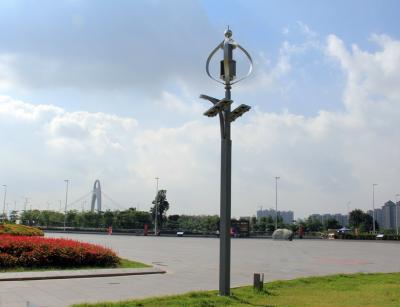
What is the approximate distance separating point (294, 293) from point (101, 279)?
5.06 metres

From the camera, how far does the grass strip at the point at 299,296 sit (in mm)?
9218

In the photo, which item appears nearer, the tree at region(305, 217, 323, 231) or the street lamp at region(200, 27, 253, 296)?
the street lamp at region(200, 27, 253, 296)

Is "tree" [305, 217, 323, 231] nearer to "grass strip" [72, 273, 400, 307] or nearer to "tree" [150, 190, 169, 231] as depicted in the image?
"tree" [150, 190, 169, 231]

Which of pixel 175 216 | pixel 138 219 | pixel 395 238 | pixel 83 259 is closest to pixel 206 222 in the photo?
pixel 175 216

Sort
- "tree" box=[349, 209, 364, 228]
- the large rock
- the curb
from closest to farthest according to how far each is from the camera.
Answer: the curb, the large rock, "tree" box=[349, 209, 364, 228]

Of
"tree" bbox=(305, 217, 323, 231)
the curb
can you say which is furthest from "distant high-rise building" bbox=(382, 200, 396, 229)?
the curb

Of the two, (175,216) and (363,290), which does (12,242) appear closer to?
(363,290)

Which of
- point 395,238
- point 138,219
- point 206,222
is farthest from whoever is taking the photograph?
point 206,222

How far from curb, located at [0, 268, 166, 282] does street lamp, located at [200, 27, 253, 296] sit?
460 cm

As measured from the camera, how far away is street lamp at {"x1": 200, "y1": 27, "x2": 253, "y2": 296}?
10.5m

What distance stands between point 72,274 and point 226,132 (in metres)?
5.88

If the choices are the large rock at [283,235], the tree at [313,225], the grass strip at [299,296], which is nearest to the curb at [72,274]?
the grass strip at [299,296]

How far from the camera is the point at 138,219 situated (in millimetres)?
93875

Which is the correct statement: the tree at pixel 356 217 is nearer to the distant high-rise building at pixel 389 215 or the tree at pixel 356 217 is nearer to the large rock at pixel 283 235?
the distant high-rise building at pixel 389 215
